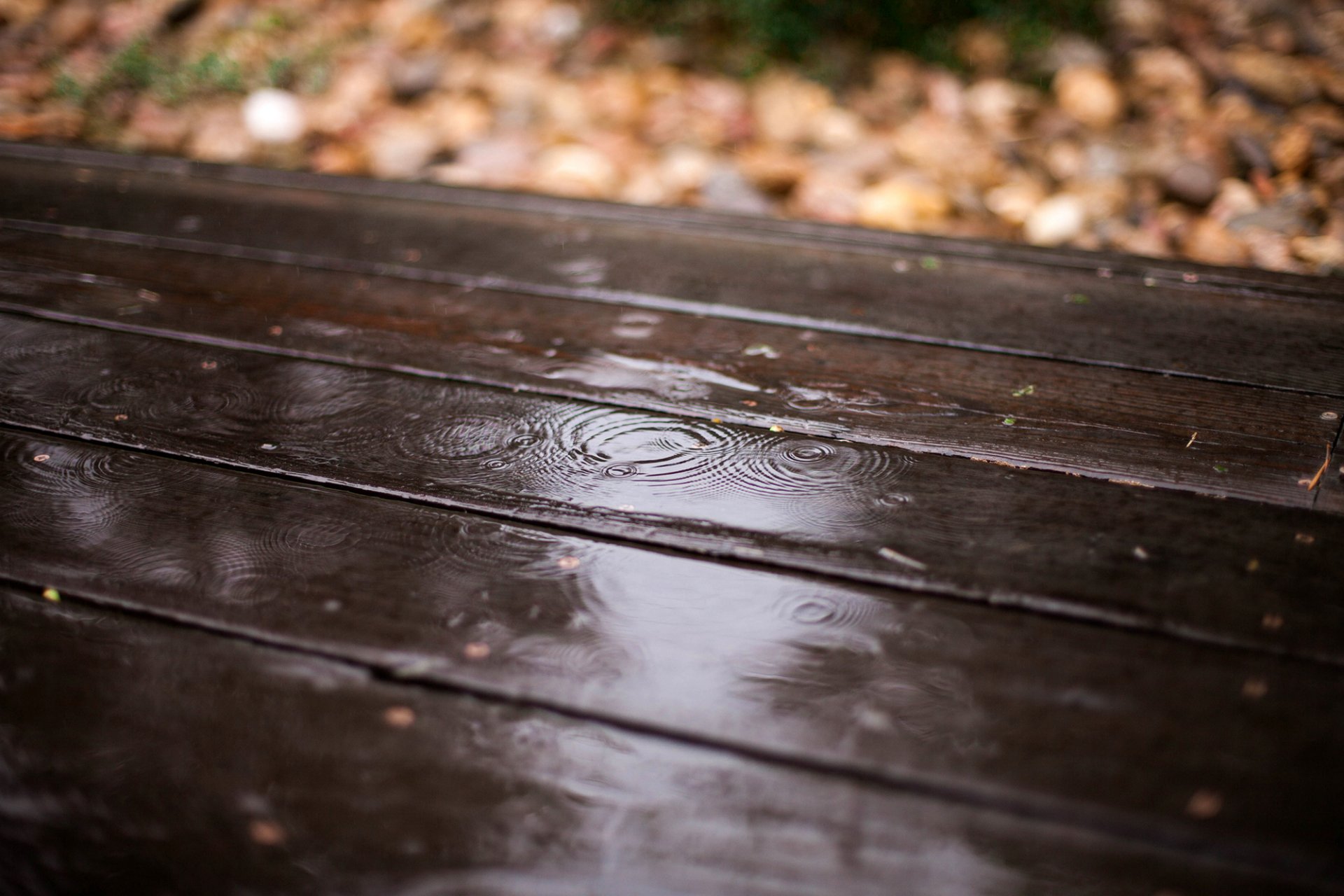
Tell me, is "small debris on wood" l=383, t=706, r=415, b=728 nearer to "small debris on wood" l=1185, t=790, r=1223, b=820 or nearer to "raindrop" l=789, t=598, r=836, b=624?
"raindrop" l=789, t=598, r=836, b=624

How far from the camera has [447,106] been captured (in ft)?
8.97

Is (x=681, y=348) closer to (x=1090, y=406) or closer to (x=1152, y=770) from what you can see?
(x=1090, y=406)

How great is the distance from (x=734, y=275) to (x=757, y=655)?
87cm

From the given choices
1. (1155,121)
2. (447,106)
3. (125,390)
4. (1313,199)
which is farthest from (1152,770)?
(447,106)

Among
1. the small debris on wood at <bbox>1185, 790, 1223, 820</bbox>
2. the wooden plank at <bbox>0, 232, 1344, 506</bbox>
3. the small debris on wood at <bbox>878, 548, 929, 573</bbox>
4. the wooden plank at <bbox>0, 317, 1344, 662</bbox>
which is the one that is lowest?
the small debris on wood at <bbox>1185, 790, 1223, 820</bbox>

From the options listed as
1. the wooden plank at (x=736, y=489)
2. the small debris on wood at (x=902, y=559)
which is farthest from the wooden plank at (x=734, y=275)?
the small debris on wood at (x=902, y=559)

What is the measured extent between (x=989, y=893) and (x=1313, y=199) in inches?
89.2

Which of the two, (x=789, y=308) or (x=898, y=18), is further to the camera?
(x=898, y=18)

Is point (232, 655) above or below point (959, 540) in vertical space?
below

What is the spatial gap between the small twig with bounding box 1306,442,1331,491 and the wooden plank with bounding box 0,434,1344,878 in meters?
0.31

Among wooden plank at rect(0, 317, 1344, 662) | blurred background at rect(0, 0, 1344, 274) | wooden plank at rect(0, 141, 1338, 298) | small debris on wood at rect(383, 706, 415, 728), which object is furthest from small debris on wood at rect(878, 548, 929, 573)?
blurred background at rect(0, 0, 1344, 274)

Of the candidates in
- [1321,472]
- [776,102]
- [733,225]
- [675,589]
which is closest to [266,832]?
[675,589]

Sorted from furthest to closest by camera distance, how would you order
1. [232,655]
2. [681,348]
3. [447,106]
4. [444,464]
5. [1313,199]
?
1. [447,106]
2. [1313,199]
3. [681,348]
4. [444,464]
5. [232,655]

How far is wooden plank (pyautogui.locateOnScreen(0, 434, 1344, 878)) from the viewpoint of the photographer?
591 mm
